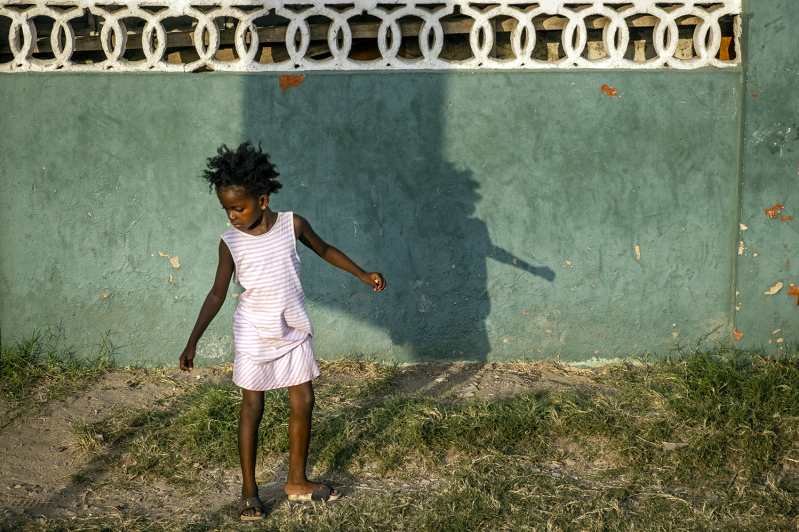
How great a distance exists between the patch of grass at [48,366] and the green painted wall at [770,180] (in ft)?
12.8

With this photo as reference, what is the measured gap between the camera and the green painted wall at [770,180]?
4.07 m

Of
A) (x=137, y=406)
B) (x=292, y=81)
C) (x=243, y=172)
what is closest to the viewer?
(x=243, y=172)

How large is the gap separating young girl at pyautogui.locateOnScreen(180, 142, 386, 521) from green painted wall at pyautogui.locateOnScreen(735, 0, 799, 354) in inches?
110

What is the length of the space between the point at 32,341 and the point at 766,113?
4578 mm

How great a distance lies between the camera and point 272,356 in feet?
9.46

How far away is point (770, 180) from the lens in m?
4.18

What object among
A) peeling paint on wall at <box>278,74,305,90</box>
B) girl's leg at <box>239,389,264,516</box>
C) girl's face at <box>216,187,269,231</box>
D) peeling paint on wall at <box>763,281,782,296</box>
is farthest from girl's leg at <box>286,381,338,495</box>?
peeling paint on wall at <box>763,281,782,296</box>

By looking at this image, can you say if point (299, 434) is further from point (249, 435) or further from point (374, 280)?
point (374, 280)

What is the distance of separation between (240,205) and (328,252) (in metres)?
0.46

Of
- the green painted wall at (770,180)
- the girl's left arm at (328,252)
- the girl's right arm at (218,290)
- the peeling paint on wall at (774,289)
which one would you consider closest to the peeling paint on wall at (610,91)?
the green painted wall at (770,180)

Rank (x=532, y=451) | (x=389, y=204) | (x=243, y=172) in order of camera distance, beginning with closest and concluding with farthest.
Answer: (x=243, y=172) → (x=532, y=451) → (x=389, y=204)

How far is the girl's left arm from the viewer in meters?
2.97

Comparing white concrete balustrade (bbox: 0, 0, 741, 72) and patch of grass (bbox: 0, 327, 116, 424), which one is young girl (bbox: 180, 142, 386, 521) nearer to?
white concrete balustrade (bbox: 0, 0, 741, 72)

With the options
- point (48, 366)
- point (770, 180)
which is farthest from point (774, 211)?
point (48, 366)
